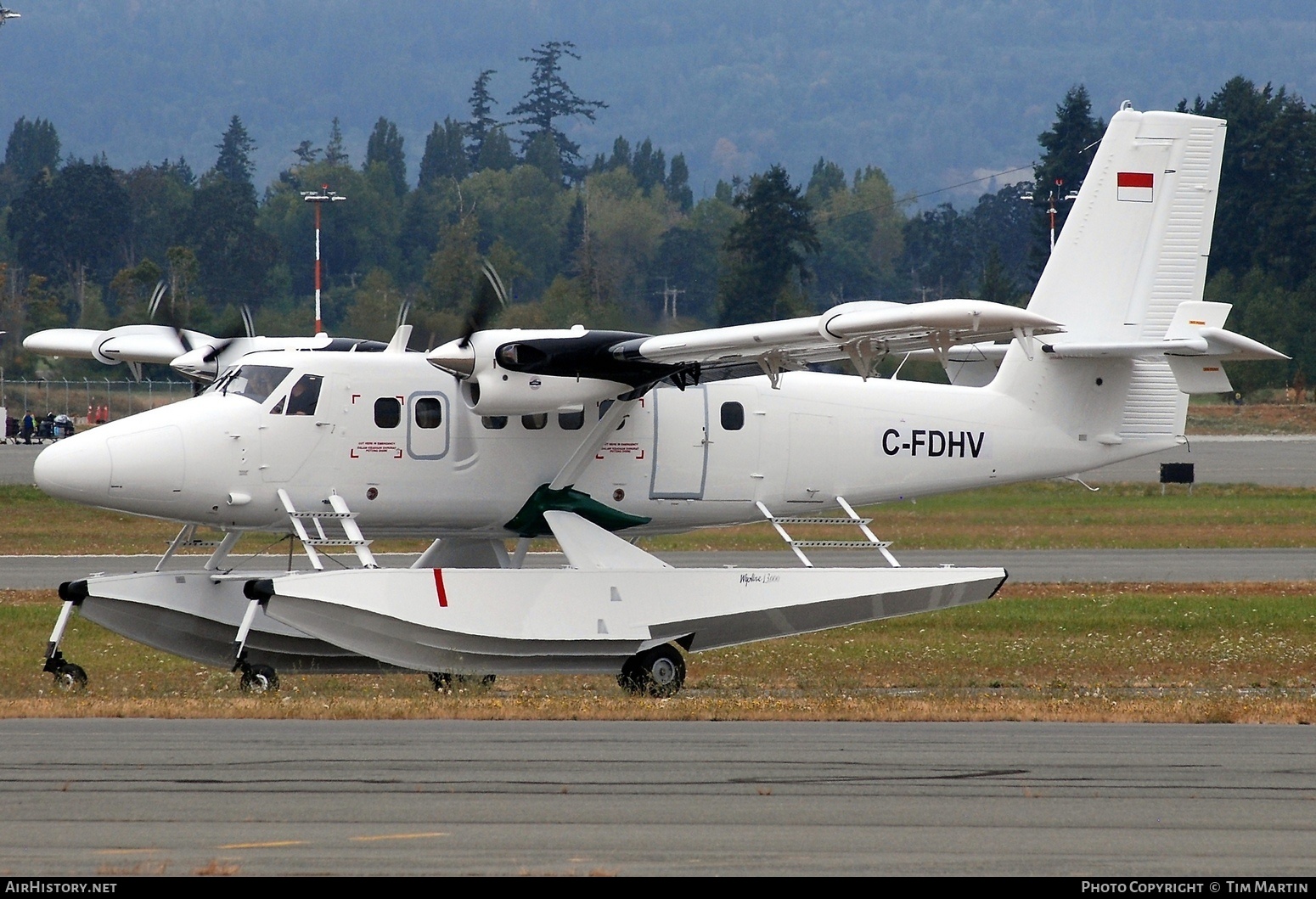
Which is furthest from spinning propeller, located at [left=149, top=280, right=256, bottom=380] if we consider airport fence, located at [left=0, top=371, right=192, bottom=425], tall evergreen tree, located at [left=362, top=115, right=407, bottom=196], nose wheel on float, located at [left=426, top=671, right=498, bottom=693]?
tall evergreen tree, located at [left=362, top=115, right=407, bottom=196]

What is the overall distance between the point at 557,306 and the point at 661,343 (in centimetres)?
1311

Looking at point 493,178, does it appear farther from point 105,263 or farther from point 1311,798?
point 1311,798

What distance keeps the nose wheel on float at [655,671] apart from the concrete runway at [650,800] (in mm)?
3287

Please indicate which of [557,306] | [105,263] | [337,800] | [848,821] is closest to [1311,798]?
[848,821]

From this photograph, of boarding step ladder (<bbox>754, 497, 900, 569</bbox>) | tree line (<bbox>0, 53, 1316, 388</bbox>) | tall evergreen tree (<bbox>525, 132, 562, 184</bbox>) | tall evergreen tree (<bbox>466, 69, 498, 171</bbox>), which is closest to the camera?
boarding step ladder (<bbox>754, 497, 900, 569</bbox>)

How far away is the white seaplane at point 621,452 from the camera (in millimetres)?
15273

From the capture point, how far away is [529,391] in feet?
51.7

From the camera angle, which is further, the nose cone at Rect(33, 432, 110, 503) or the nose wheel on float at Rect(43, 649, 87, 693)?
the nose cone at Rect(33, 432, 110, 503)

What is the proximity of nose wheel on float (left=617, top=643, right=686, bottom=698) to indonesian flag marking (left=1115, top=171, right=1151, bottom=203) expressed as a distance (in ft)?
23.7

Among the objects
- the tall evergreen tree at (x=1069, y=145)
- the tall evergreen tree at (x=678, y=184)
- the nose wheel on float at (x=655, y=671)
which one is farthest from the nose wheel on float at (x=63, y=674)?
the tall evergreen tree at (x=678, y=184)

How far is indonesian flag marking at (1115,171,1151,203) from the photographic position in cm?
1841

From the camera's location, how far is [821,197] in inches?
6102

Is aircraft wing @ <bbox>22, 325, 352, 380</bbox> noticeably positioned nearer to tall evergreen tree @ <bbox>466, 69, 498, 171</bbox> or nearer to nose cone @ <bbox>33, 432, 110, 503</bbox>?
nose cone @ <bbox>33, 432, 110, 503</bbox>

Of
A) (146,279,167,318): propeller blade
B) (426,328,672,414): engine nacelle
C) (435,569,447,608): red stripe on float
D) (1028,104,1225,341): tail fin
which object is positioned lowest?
(435,569,447,608): red stripe on float
